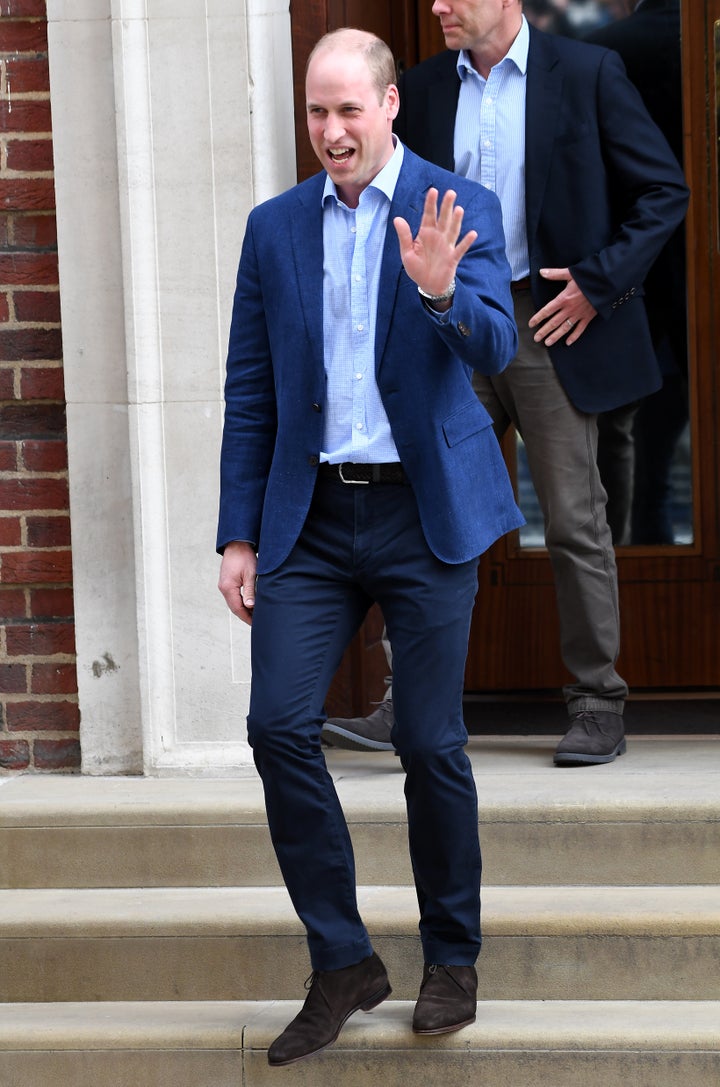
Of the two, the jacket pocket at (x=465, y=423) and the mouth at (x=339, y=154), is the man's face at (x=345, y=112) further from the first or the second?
the jacket pocket at (x=465, y=423)

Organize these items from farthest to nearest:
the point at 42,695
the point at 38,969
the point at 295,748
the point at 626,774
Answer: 1. the point at 42,695
2. the point at 626,774
3. the point at 38,969
4. the point at 295,748

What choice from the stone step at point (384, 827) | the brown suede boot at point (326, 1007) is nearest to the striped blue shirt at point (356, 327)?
the brown suede boot at point (326, 1007)

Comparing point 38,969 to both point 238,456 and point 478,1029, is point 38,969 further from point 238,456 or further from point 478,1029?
point 238,456

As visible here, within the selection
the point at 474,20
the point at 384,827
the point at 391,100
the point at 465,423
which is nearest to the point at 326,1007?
the point at 384,827

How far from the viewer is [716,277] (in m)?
5.13

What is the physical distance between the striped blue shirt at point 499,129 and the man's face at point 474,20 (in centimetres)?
6

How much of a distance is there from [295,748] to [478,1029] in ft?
2.49

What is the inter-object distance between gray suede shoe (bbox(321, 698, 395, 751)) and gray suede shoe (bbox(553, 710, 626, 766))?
50 cm

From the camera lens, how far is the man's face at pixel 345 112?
2.95m

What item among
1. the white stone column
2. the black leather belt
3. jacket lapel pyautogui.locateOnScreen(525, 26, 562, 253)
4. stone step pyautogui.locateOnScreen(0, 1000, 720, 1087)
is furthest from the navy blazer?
stone step pyautogui.locateOnScreen(0, 1000, 720, 1087)

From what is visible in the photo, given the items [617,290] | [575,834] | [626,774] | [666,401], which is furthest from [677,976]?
[666,401]

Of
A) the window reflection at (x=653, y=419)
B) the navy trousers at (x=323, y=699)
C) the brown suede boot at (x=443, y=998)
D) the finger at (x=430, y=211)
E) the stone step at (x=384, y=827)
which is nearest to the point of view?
the finger at (x=430, y=211)

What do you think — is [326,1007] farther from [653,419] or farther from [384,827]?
[653,419]

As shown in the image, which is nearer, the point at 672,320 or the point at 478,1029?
the point at 478,1029
